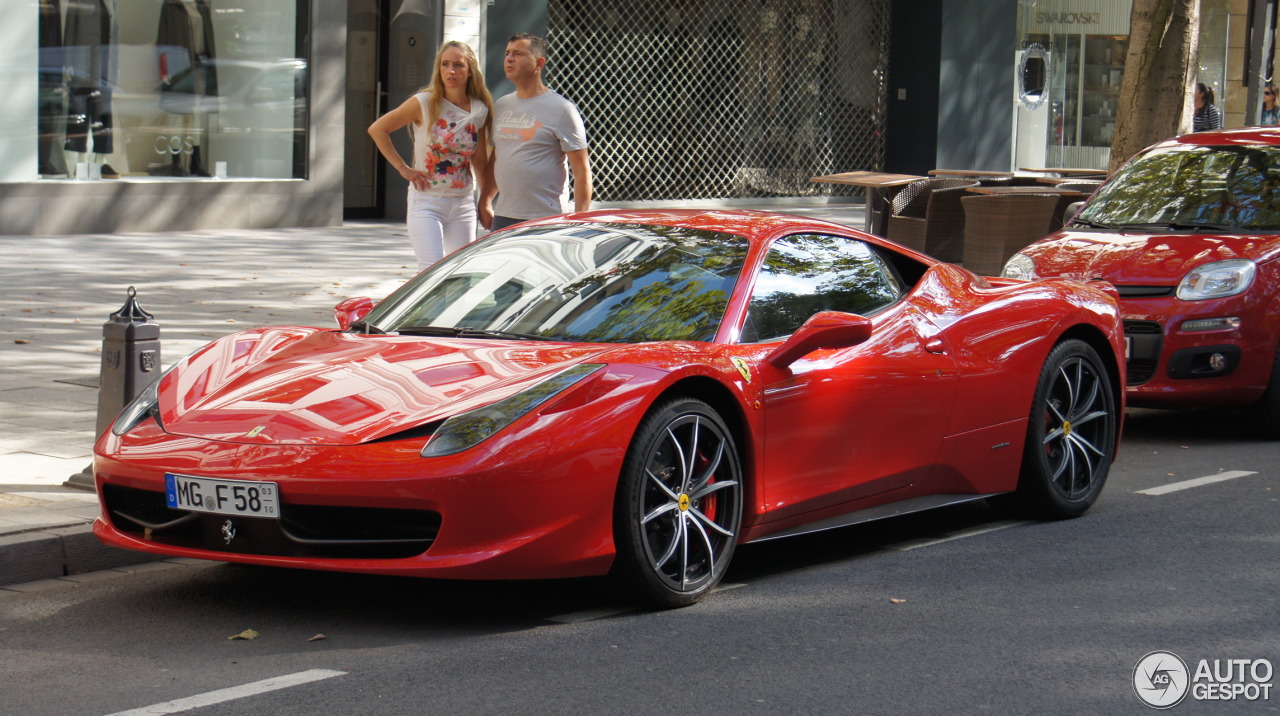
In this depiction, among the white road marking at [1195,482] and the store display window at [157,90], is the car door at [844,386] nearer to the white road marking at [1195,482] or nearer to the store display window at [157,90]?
the white road marking at [1195,482]

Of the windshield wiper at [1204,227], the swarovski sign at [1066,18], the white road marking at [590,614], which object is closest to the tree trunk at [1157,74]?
the windshield wiper at [1204,227]

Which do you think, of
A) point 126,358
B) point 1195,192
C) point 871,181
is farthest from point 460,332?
point 871,181

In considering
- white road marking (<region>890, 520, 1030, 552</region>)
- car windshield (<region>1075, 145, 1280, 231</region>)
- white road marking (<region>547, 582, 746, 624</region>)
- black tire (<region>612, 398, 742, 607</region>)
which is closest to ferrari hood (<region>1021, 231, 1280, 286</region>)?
car windshield (<region>1075, 145, 1280, 231</region>)

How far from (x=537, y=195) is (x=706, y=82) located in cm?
1465

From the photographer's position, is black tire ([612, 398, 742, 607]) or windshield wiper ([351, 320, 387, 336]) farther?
windshield wiper ([351, 320, 387, 336])

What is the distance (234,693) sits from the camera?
4.19 metres

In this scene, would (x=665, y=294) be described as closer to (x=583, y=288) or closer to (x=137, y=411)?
(x=583, y=288)

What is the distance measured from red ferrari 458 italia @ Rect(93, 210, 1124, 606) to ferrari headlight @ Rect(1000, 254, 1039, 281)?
7.43 ft

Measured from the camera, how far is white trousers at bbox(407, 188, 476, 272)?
895 cm

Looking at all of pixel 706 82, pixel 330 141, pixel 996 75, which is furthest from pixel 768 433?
pixel 996 75

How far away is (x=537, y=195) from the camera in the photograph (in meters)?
8.88

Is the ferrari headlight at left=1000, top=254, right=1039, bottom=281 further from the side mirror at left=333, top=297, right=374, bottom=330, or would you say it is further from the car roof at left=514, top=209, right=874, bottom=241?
the side mirror at left=333, top=297, right=374, bottom=330

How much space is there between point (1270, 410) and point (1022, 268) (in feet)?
5.07

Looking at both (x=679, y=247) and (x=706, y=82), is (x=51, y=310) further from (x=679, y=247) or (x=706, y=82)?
(x=706, y=82)
